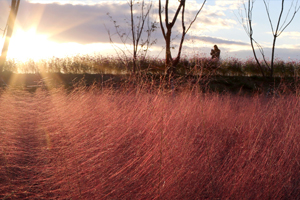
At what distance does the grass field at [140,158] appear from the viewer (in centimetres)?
Result: 241

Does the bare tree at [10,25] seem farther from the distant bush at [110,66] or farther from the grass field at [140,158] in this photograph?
the distant bush at [110,66]

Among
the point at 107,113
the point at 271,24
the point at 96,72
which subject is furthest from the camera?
the point at 96,72

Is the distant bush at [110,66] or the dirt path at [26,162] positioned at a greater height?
the distant bush at [110,66]

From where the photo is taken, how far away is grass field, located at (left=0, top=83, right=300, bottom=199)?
2414 mm

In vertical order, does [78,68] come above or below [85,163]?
above

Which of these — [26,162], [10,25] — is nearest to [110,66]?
[10,25]

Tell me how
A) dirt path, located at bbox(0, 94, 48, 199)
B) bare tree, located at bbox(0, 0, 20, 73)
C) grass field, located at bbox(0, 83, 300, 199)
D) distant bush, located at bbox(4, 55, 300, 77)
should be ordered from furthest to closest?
distant bush, located at bbox(4, 55, 300, 77), bare tree, located at bbox(0, 0, 20, 73), dirt path, located at bbox(0, 94, 48, 199), grass field, located at bbox(0, 83, 300, 199)

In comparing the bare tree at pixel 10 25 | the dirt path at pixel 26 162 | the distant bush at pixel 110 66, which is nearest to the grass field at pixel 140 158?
the dirt path at pixel 26 162

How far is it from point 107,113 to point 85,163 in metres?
1.92

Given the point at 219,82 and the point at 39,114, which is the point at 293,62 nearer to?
the point at 219,82

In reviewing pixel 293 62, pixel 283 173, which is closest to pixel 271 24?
pixel 293 62

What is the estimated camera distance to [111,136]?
373cm

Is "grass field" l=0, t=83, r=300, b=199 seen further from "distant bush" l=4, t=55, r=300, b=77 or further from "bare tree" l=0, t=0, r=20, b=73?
"distant bush" l=4, t=55, r=300, b=77

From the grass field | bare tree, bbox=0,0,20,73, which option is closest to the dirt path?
the grass field
